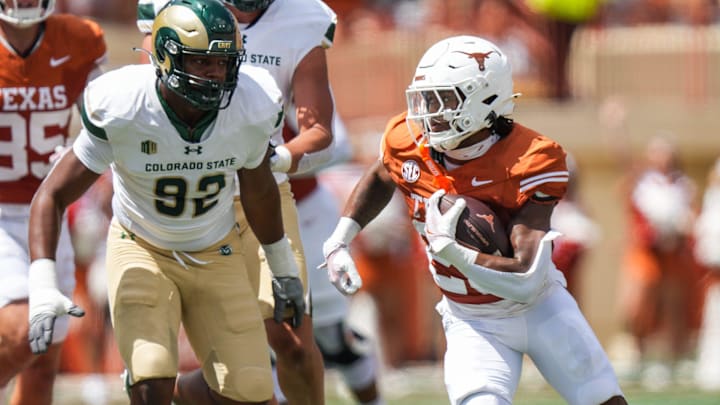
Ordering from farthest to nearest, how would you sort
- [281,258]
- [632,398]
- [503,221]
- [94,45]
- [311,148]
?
1. [632,398]
2. [94,45]
3. [311,148]
4. [281,258]
5. [503,221]

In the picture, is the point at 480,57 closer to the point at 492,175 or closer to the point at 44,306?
the point at 492,175

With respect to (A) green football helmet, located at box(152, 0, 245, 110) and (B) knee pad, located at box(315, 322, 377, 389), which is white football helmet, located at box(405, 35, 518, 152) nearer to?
(A) green football helmet, located at box(152, 0, 245, 110)

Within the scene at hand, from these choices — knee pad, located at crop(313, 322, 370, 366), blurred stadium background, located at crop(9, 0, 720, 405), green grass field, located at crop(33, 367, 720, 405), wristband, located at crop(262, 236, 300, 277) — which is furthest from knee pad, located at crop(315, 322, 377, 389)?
blurred stadium background, located at crop(9, 0, 720, 405)

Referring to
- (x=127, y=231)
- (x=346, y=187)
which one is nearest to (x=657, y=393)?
(x=346, y=187)

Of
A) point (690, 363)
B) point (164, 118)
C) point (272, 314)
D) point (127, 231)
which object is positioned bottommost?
point (690, 363)

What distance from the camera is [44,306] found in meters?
5.67

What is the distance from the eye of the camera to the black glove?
20.6 feet

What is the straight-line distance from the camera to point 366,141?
14258 mm

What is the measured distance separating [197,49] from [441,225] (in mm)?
1103

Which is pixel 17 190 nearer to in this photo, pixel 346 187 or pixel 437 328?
pixel 346 187

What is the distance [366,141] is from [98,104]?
863 centimetres

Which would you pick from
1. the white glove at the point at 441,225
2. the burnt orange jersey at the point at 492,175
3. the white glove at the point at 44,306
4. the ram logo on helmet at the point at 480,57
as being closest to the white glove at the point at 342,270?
the burnt orange jersey at the point at 492,175

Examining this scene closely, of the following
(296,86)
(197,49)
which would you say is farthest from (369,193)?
(197,49)

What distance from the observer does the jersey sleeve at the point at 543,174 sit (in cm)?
578
